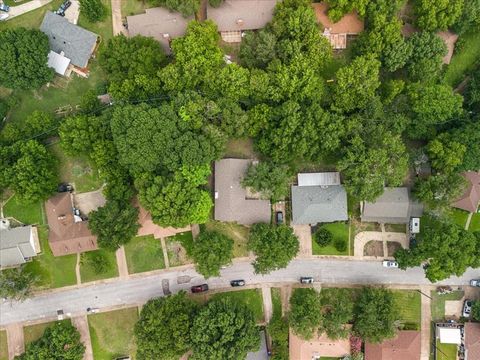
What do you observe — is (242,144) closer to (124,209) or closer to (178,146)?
(178,146)

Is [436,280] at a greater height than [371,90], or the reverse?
[371,90]

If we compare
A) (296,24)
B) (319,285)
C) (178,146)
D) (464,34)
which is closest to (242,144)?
(178,146)

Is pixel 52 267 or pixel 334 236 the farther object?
pixel 334 236

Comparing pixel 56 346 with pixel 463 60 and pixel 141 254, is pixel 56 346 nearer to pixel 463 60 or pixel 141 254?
pixel 141 254

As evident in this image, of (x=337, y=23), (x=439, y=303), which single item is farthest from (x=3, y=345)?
(x=337, y=23)

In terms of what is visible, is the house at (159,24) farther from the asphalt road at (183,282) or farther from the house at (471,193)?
the house at (471,193)

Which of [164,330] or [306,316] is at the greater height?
[306,316]

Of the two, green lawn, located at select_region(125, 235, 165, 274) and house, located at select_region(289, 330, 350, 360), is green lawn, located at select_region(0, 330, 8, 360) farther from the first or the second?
house, located at select_region(289, 330, 350, 360)
